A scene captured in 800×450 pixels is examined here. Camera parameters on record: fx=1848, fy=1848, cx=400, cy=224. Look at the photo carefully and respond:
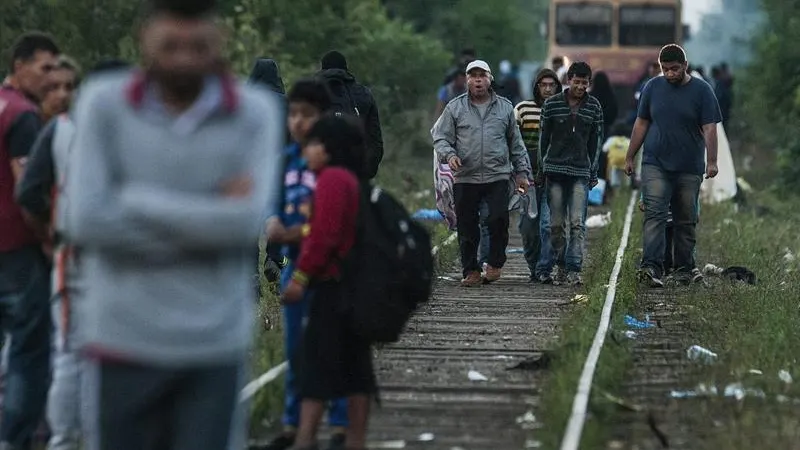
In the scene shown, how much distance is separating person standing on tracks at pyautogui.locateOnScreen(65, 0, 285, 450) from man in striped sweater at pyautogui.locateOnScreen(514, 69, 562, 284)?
10569 millimetres

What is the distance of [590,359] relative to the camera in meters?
9.52

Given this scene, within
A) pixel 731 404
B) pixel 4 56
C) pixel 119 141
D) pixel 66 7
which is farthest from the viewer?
pixel 66 7

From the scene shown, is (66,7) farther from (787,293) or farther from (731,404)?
(731,404)

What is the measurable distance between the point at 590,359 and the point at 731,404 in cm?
96

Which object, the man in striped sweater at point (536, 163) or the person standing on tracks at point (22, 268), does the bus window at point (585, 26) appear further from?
the person standing on tracks at point (22, 268)

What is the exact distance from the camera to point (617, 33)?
129 ft

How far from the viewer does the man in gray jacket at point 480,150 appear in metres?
14.1

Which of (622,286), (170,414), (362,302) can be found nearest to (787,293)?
(622,286)

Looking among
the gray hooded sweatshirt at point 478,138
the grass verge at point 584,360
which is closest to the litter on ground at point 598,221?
the grass verge at point 584,360

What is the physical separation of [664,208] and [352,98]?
2857 millimetres

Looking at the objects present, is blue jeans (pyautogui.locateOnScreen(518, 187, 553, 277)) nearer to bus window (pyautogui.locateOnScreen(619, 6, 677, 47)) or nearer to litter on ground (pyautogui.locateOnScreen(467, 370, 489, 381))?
litter on ground (pyautogui.locateOnScreen(467, 370, 489, 381))

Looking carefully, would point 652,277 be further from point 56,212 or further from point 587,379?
point 56,212

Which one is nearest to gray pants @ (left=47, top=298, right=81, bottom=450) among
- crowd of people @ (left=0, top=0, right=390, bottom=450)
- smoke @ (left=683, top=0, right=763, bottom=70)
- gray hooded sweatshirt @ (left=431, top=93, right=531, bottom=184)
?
crowd of people @ (left=0, top=0, right=390, bottom=450)

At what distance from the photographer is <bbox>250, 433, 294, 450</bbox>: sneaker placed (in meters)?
7.50
